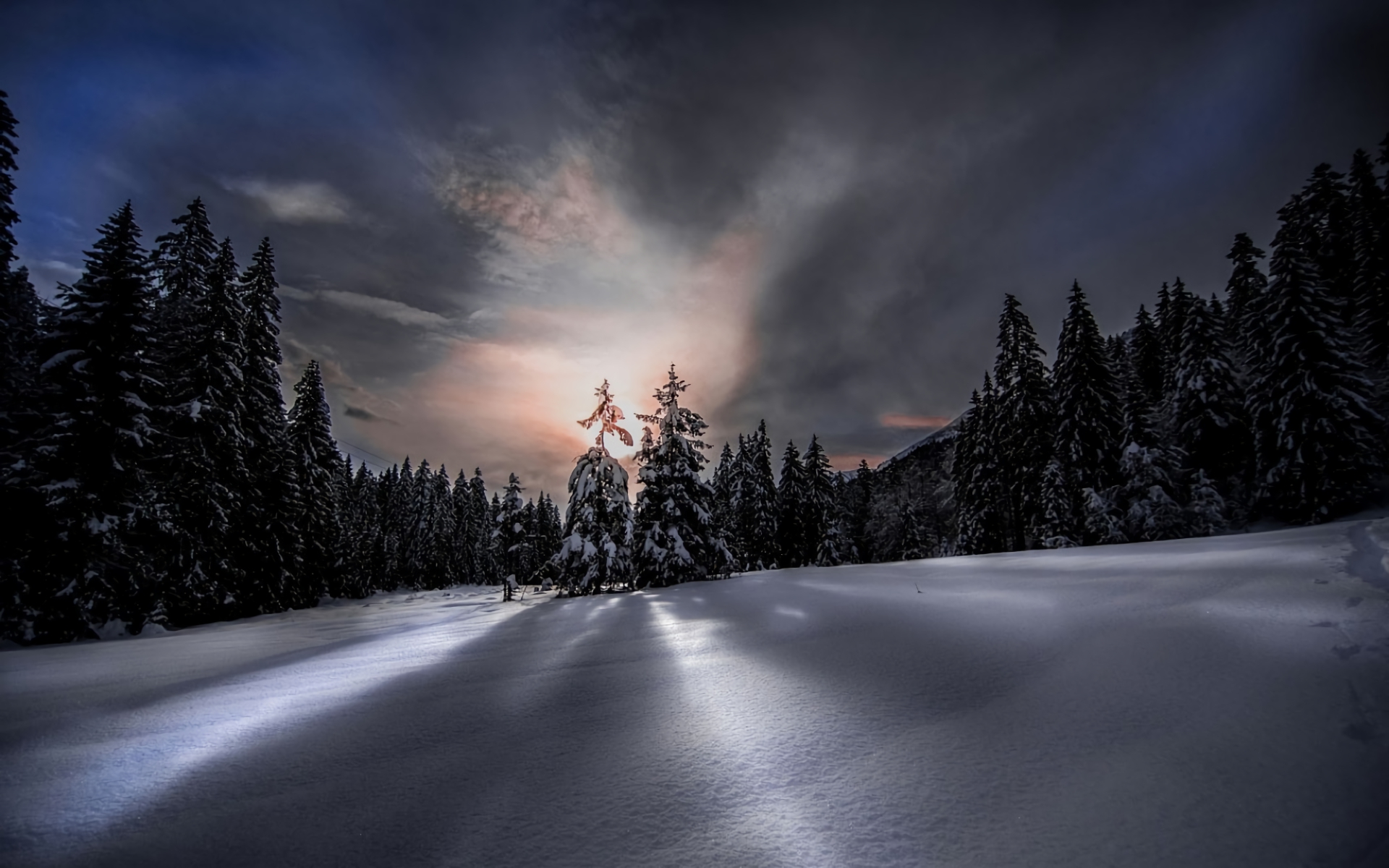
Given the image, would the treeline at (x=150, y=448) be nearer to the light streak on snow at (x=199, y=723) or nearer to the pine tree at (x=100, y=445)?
the pine tree at (x=100, y=445)

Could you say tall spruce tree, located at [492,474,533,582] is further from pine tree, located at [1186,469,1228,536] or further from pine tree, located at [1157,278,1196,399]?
pine tree, located at [1157,278,1196,399]

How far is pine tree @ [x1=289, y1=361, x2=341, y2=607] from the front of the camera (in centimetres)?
2711

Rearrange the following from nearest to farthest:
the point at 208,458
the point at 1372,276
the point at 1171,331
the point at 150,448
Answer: the point at 150,448, the point at 208,458, the point at 1372,276, the point at 1171,331

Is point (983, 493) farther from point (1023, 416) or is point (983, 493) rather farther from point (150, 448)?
point (150, 448)

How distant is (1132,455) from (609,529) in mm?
25514

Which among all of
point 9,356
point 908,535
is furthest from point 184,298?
point 908,535

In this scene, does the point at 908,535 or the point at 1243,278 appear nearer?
the point at 1243,278

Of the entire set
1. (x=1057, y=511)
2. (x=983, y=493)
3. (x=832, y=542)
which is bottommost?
(x=832, y=542)

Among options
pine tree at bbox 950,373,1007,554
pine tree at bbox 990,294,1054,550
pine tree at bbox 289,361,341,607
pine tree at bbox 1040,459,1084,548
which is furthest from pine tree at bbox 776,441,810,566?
pine tree at bbox 289,361,341,607

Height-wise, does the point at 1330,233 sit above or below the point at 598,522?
above

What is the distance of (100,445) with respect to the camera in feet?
44.1

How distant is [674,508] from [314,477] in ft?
77.2

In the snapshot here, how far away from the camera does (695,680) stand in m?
3.74

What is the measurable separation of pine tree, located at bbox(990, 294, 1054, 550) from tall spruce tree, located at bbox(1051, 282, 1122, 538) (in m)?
0.90
